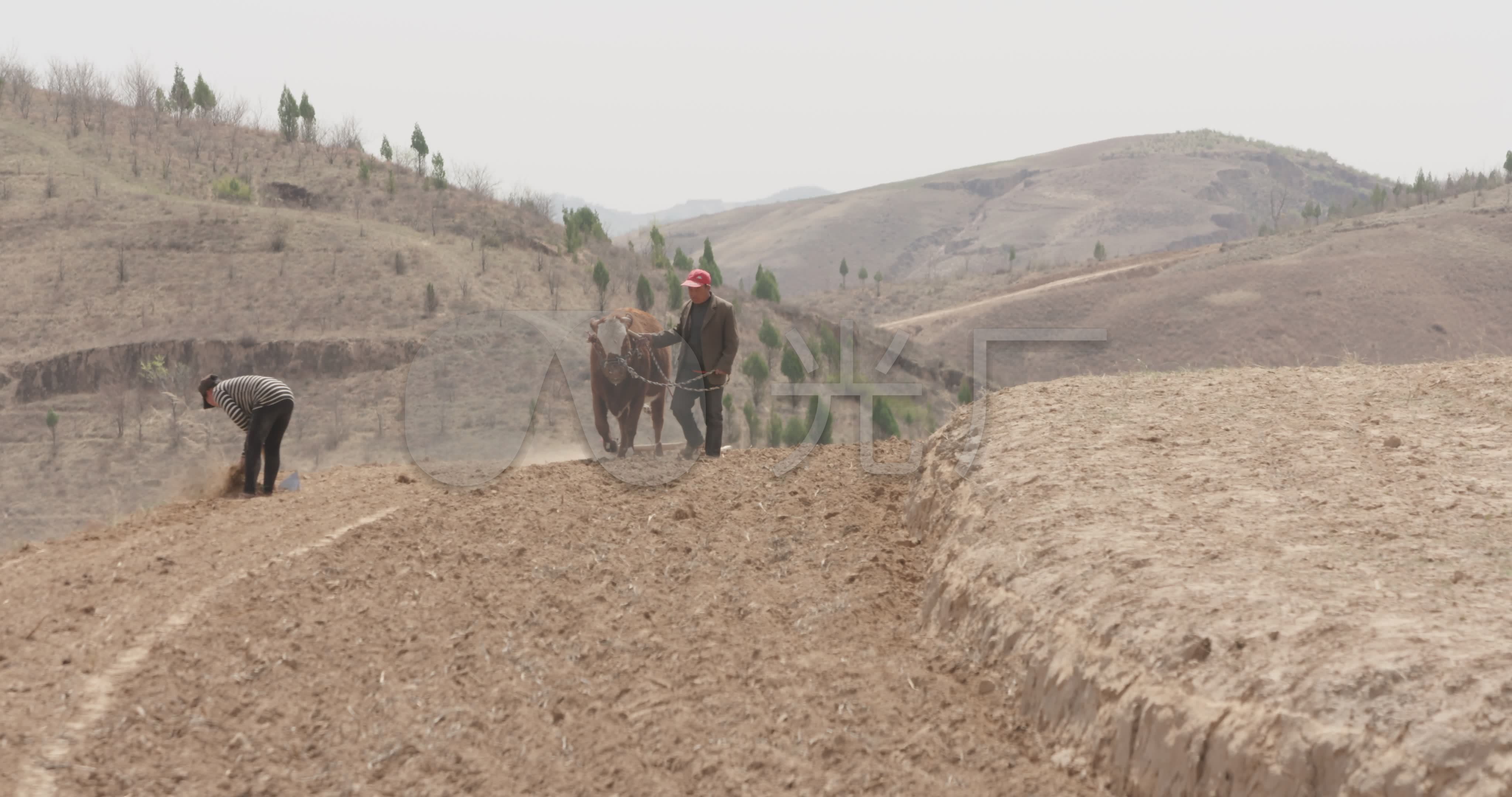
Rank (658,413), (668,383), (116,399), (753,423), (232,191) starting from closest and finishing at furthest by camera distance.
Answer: (668,383) → (658,413) → (753,423) → (116,399) → (232,191)

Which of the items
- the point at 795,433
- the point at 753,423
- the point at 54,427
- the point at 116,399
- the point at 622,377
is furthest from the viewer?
the point at 116,399

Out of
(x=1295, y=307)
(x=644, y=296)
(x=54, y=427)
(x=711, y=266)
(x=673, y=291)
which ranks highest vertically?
(x=711, y=266)

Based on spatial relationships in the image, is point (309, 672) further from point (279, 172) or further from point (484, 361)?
point (279, 172)

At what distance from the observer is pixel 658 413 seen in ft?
34.7

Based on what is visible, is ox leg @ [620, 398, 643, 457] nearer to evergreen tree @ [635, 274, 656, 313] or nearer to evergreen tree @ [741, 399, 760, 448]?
evergreen tree @ [741, 399, 760, 448]

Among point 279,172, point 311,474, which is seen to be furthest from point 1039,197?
point 311,474

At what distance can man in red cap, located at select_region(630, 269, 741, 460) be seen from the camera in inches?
370

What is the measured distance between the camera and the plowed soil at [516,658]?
14.7 ft

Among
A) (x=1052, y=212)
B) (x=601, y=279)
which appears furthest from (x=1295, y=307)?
(x=1052, y=212)

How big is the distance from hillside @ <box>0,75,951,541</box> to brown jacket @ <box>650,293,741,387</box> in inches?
303

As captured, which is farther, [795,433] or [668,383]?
[795,433]

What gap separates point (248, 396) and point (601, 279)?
91.8 feet

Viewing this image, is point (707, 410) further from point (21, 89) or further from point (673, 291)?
point (21, 89)

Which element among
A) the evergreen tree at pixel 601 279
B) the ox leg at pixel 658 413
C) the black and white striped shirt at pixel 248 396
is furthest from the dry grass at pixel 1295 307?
the black and white striped shirt at pixel 248 396
